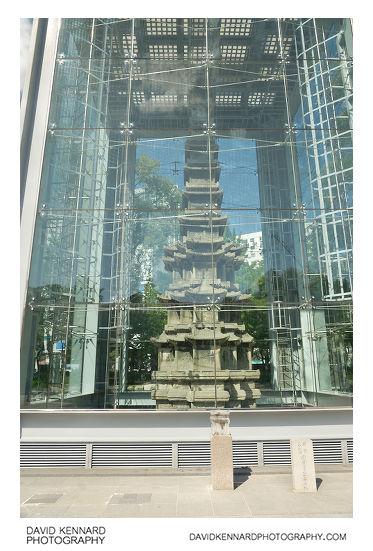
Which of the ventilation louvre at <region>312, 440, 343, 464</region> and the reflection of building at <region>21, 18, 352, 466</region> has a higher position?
the reflection of building at <region>21, 18, 352, 466</region>

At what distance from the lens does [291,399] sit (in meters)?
9.09

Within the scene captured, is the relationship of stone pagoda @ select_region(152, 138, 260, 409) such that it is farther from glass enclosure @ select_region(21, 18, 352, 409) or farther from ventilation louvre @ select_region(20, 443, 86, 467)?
ventilation louvre @ select_region(20, 443, 86, 467)

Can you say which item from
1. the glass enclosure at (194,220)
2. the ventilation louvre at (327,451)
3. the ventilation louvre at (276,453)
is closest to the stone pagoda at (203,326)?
the glass enclosure at (194,220)

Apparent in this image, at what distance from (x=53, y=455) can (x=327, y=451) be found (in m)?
6.09

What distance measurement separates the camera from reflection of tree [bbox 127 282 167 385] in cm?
927

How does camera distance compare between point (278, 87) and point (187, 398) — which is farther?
point (278, 87)

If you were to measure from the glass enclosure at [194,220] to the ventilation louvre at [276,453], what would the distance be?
3.05ft

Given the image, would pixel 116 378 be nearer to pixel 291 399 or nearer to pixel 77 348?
pixel 77 348

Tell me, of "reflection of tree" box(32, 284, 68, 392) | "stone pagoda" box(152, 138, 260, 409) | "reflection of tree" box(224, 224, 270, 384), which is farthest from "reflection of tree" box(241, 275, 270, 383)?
"reflection of tree" box(32, 284, 68, 392)

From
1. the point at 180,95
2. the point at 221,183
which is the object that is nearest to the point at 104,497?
the point at 221,183

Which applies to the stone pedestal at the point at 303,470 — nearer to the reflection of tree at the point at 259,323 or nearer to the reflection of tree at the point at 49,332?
the reflection of tree at the point at 259,323

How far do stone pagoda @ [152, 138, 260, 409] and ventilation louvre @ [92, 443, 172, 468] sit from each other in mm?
946

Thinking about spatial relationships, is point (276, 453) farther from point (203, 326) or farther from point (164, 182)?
point (164, 182)

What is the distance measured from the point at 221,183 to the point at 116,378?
19.5 feet
